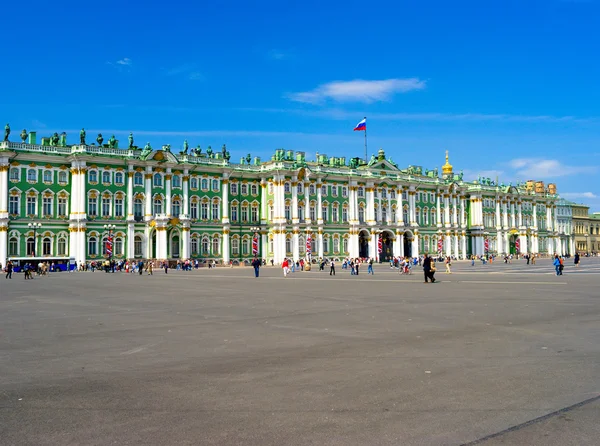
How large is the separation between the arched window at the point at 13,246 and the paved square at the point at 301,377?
56.3 m

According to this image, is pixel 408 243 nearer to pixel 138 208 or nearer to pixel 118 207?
pixel 138 208

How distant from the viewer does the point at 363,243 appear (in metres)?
102

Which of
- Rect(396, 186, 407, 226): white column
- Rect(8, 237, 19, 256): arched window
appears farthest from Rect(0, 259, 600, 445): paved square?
Rect(396, 186, 407, 226): white column

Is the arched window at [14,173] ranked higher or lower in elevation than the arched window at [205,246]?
higher

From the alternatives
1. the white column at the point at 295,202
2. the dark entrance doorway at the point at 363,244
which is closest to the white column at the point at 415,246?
the dark entrance doorway at the point at 363,244

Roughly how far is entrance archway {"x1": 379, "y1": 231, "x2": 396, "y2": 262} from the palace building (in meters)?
0.18

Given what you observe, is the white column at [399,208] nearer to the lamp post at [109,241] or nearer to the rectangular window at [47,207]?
the lamp post at [109,241]

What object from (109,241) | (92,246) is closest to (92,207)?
(109,241)

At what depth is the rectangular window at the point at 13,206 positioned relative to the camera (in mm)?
70500

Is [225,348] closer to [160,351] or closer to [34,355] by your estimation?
[160,351]

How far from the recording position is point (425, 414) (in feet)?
26.1

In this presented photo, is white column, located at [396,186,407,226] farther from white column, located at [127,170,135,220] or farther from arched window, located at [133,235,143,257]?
white column, located at [127,170,135,220]

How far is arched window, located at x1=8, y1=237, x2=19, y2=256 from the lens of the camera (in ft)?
231

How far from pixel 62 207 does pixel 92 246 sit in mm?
6028
